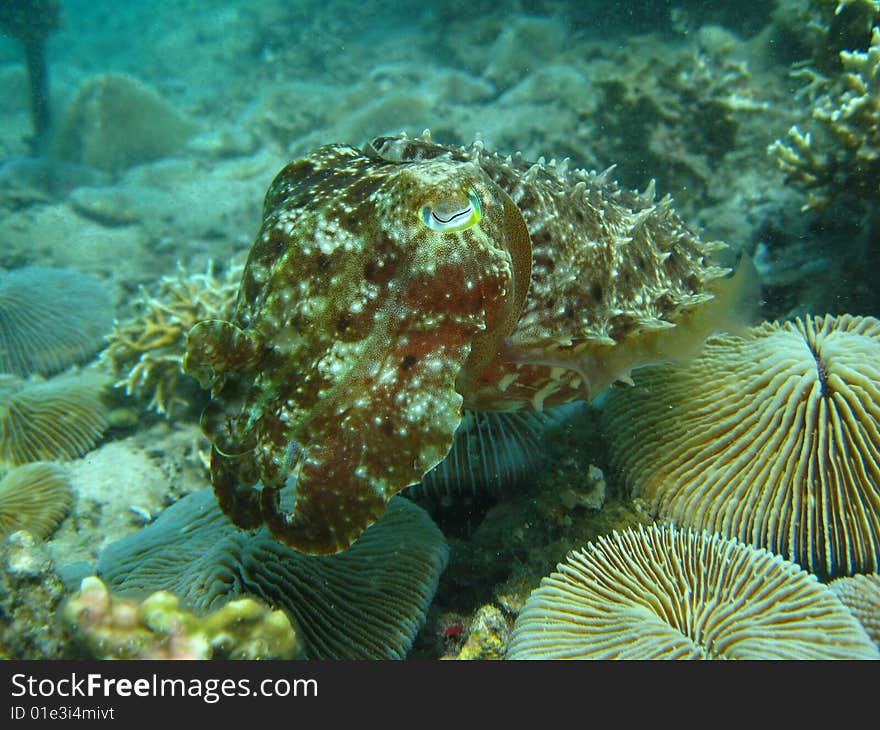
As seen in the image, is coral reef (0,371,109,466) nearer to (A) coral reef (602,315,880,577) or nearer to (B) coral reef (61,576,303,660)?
(B) coral reef (61,576,303,660)

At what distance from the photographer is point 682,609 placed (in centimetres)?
263

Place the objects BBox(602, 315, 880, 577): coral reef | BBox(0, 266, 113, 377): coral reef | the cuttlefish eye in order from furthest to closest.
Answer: BBox(0, 266, 113, 377): coral reef < BBox(602, 315, 880, 577): coral reef < the cuttlefish eye

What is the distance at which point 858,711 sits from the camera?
231cm

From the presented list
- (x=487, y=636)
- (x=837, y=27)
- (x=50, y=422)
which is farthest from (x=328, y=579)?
(x=837, y=27)

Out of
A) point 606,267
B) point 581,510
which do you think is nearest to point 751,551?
point 581,510

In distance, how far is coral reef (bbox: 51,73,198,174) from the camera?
55.8 feet

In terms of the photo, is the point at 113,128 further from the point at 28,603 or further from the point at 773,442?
the point at 773,442

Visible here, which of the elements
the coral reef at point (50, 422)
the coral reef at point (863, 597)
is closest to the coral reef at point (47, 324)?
the coral reef at point (50, 422)

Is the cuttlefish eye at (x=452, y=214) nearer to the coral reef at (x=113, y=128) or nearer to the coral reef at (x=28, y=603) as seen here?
the coral reef at (x=28, y=603)

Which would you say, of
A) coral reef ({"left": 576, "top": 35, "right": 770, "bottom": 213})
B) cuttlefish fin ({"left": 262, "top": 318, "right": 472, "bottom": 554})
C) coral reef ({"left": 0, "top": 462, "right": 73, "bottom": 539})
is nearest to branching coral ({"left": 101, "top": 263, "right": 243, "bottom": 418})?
coral reef ({"left": 0, "top": 462, "right": 73, "bottom": 539})

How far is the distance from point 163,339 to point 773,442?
20.9 ft

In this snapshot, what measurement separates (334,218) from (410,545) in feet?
6.99

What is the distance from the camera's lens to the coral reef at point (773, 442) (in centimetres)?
311

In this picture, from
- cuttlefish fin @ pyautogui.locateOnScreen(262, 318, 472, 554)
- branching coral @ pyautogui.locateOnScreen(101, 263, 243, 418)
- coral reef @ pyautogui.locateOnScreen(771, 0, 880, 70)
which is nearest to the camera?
cuttlefish fin @ pyautogui.locateOnScreen(262, 318, 472, 554)
